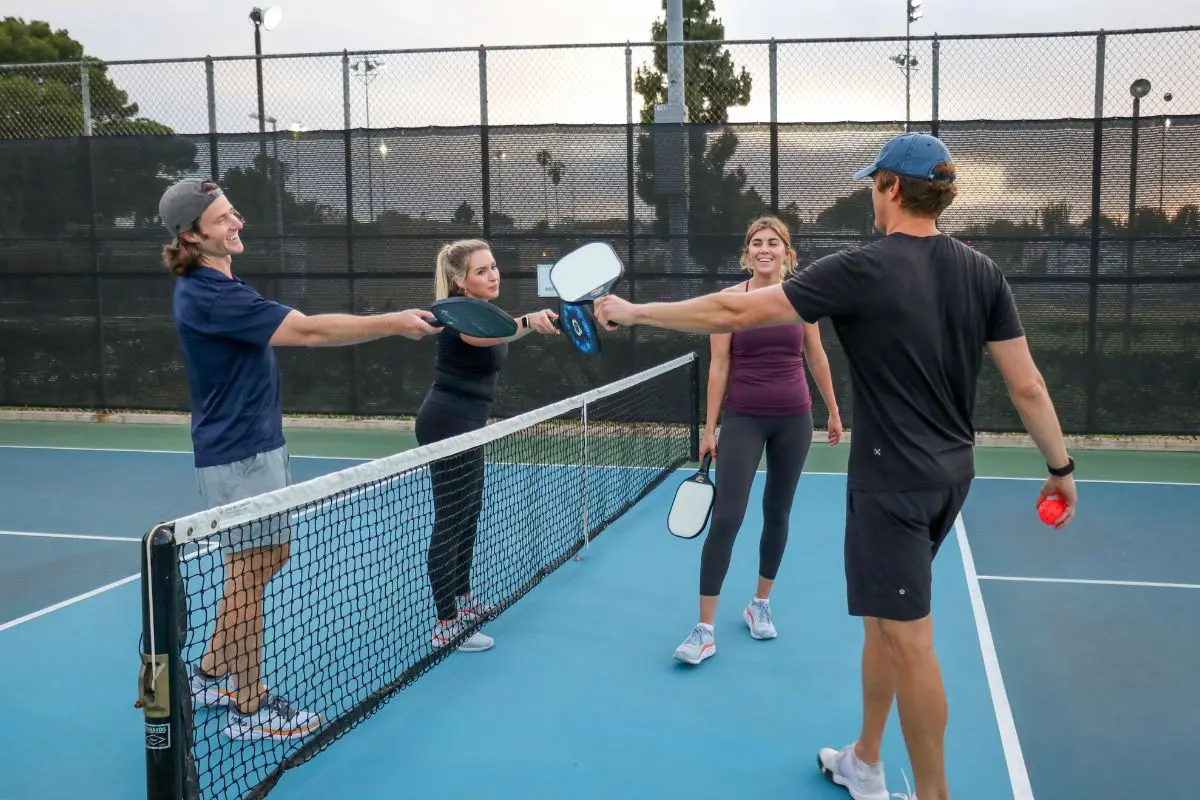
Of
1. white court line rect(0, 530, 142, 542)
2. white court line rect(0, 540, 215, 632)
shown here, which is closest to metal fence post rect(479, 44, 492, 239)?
white court line rect(0, 530, 142, 542)

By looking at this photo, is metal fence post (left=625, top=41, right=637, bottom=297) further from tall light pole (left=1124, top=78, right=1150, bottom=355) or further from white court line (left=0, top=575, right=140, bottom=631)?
white court line (left=0, top=575, right=140, bottom=631)

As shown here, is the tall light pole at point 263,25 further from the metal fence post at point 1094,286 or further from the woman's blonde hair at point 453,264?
the metal fence post at point 1094,286

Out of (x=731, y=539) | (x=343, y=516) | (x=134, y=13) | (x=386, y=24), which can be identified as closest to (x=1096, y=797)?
(x=731, y=539)

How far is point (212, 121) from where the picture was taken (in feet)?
33.2

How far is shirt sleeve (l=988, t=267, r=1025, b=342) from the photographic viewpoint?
2.79 m

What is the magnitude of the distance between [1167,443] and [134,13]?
666 inches

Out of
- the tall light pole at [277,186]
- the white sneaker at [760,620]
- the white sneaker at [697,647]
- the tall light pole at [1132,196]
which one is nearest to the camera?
the white sneaker at [697,647]

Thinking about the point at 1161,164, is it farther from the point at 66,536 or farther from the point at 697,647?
the point at 66,536

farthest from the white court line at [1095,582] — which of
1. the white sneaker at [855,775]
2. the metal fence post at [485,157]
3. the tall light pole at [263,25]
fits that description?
the tall light pole at [263,25]

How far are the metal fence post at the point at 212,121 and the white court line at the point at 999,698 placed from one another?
25.6ft

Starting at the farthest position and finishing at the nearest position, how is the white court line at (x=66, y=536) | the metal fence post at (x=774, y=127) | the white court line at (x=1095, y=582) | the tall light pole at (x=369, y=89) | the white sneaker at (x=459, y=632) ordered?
the tall light pole at (x=369, y=89)
the metal fence post at (x=774, y=127)
the white court line at (x=66, y=536)
the white court line at (x=1095, y=582)
the white sneaker at (x=459, y=632)

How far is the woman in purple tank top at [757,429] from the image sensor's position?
432cm

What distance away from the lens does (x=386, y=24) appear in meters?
11.8

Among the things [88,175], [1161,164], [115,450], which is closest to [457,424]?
[115,450]
